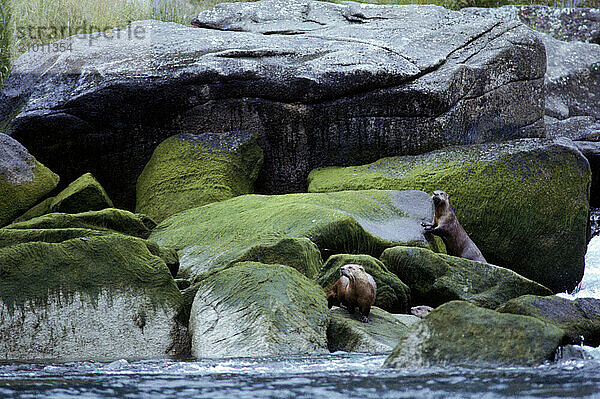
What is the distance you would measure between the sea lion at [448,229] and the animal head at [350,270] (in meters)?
2.51

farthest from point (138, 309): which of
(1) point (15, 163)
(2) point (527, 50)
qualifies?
(2) point (527, 50)

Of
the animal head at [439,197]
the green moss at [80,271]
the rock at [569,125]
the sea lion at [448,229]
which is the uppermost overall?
the green moss at [80,271]

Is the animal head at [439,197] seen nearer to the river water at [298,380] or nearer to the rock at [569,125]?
the river water at [298,380]

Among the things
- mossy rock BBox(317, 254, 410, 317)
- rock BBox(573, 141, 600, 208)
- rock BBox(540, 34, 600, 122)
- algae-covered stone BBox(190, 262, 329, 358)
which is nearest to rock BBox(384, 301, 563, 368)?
algae-covered stone BBox(190, 262, 329, 358)

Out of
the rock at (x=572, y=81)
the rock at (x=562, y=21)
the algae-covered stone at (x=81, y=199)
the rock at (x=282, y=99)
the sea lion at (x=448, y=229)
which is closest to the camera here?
the sea lion at (x=448, y=229)

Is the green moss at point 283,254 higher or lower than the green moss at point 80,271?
lower

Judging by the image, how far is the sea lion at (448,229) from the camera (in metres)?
7.78

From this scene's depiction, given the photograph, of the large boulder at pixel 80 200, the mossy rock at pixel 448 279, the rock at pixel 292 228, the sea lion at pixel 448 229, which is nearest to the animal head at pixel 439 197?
the sea lion at pixel 448 229

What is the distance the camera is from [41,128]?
923cm

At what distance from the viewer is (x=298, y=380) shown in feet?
11.5

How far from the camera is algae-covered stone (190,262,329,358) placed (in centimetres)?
461

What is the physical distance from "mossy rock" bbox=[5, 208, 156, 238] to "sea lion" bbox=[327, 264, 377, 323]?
2530 mm

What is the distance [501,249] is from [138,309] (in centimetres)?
501

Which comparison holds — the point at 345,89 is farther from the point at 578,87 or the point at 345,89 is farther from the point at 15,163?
the point at 578,87
